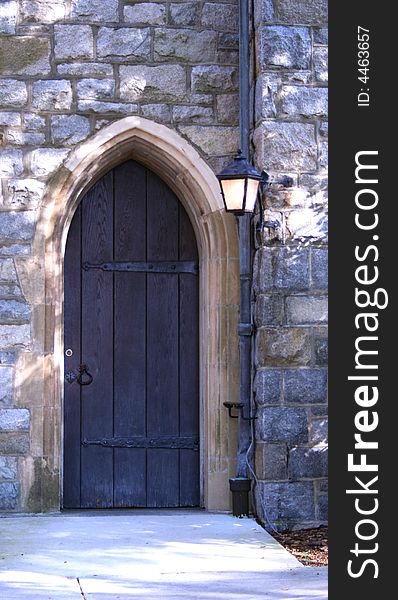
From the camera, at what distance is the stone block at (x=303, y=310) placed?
7242 mm

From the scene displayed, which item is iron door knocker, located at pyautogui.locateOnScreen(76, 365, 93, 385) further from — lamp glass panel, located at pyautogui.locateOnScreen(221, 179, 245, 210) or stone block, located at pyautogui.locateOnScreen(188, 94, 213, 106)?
stone block, located at pyautogui.locateOnScreen(188, 94, 213, 106)

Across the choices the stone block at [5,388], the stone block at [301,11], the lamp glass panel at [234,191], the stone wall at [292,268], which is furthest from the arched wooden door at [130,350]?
the stone block at [301,11]

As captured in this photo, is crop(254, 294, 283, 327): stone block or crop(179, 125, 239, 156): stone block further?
crop(179, 125, 239, 156): stone block

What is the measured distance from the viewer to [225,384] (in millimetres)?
7594

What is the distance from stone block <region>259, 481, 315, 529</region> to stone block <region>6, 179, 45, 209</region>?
2156 millimetres

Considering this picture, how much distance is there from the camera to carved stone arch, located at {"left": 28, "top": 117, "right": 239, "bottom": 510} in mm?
7449

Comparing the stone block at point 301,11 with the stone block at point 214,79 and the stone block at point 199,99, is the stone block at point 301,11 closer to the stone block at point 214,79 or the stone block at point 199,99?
the stone block at point 214,79

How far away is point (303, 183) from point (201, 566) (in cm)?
243

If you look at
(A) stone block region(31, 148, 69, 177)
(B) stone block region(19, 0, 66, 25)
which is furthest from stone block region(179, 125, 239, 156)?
(B) stone block region(19, 0, 66, 25)

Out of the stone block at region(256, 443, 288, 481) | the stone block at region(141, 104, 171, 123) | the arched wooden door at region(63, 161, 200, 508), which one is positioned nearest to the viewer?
the stone block at region(256, 443, 288, 481)

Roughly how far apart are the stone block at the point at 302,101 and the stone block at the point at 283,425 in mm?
1713

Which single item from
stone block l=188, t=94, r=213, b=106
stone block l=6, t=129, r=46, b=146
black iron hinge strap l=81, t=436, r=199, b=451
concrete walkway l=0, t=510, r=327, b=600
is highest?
stone block l=188, t=94, r=213, b=106

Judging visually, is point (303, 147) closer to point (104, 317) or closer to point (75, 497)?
point (104, 317)

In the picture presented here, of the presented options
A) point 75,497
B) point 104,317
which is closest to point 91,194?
point 104,317
